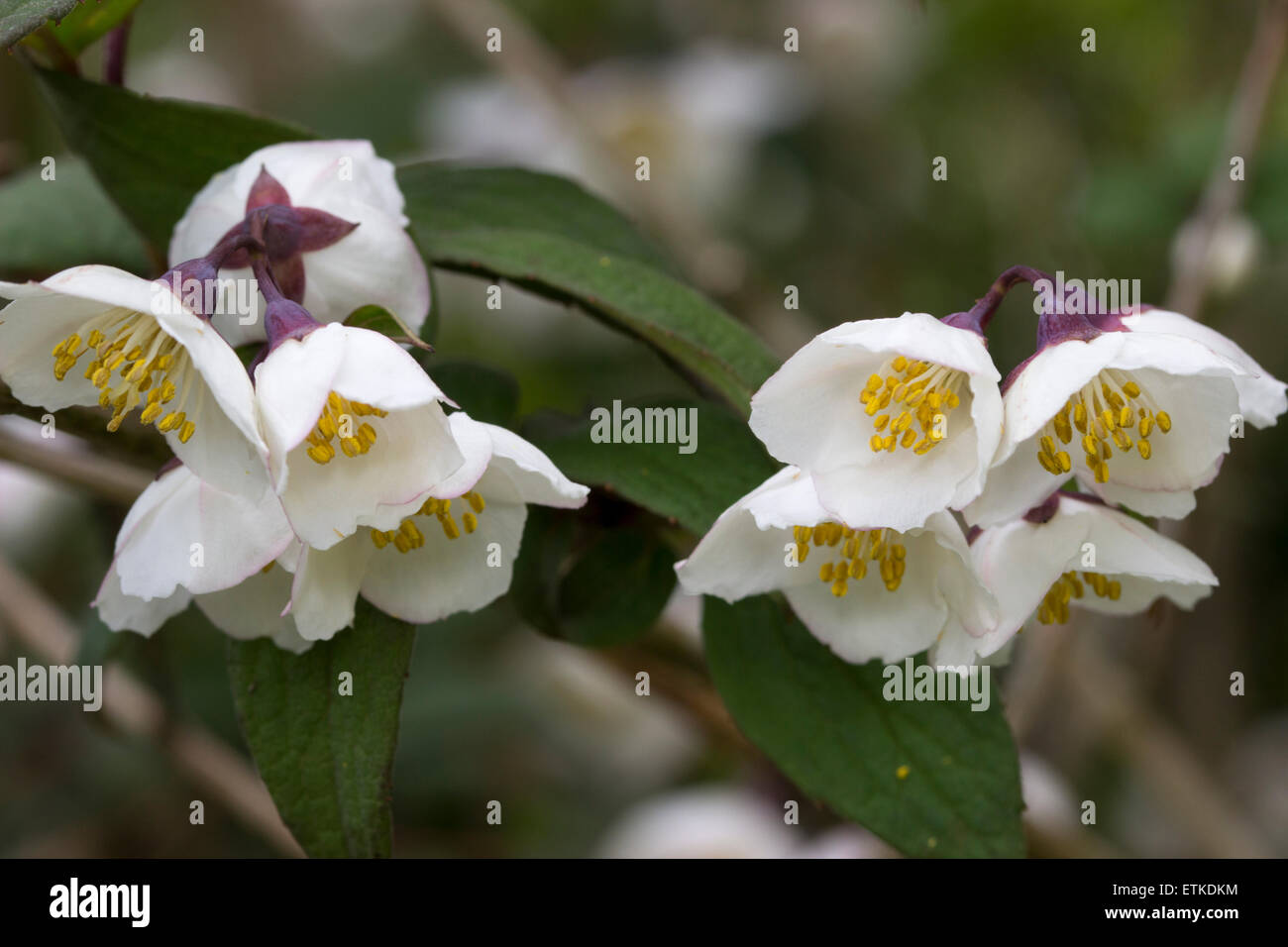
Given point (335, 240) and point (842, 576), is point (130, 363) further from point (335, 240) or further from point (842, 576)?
point (842, 576)

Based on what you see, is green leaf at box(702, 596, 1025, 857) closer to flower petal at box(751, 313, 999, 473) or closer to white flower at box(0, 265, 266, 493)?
flower petal at box(751, 313, 999, 473)

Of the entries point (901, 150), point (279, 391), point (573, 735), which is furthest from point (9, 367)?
point (901, 150)

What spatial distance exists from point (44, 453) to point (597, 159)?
1.01 m

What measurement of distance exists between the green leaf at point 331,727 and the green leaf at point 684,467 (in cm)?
15

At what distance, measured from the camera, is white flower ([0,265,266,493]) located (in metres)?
0.57

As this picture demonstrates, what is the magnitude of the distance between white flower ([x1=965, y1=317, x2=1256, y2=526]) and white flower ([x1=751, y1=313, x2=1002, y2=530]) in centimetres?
2

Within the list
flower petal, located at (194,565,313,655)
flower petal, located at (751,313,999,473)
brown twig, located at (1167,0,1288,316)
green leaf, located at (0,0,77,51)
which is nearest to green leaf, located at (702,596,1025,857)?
flower petal, located at (751,313,999,473)

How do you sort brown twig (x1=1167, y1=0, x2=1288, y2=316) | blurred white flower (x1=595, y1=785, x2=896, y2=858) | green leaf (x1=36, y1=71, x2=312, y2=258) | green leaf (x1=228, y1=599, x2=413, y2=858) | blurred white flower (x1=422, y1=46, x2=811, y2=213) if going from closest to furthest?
green leaf (x1=228, y1=599, x2=413, y2=858), green leaf (x1=36, y1=71, x2=312, y2=258), brown twig (x1=1167, y1=0, x2=1288, y2=316), blurred white flower (x1=595, y1=785, x2=896, y2=858), blurred white flower (x1=422, y1=46, x2=811, y2=213)

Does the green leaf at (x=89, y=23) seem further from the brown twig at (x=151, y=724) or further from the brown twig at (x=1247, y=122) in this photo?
the brown twig at (x=1247, y=122)

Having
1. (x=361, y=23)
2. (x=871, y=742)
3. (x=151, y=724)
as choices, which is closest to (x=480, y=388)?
(x=871, y=742)

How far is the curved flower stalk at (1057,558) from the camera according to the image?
26.2 inches

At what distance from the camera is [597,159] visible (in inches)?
73.0

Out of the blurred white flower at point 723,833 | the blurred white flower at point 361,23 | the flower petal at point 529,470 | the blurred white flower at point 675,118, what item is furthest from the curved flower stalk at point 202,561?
the blurred white flower at point 361,23
